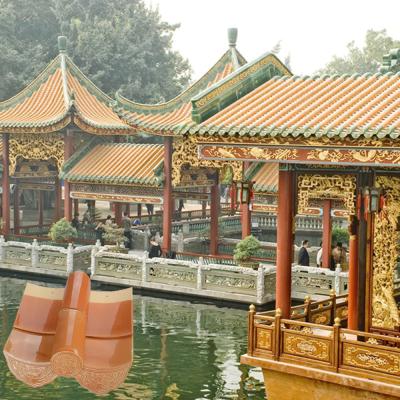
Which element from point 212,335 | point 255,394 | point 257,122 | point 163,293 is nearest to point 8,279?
point 163,293

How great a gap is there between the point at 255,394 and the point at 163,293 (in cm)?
897

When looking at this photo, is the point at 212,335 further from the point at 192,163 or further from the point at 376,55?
the point at 376,55

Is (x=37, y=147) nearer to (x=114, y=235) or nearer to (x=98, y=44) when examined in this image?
(x=114, y=235)

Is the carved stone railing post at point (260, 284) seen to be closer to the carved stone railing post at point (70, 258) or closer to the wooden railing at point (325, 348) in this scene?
the carved stone railing post at point (70, 258)

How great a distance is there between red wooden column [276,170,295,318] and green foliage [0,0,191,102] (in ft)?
113

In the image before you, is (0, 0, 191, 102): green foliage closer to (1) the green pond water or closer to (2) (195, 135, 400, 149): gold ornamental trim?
(1) the green pond water

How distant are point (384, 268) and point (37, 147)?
1782cm

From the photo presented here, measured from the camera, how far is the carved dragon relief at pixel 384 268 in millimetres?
13117

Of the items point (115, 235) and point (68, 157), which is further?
point (68, 157)

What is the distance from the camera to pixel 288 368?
1207 cm

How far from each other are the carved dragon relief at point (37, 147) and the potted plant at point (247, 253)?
26.6 feet

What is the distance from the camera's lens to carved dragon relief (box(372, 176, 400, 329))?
43.0ft

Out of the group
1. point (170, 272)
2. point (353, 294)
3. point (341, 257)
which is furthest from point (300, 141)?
point (170, 272)

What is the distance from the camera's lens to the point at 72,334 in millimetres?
6746
